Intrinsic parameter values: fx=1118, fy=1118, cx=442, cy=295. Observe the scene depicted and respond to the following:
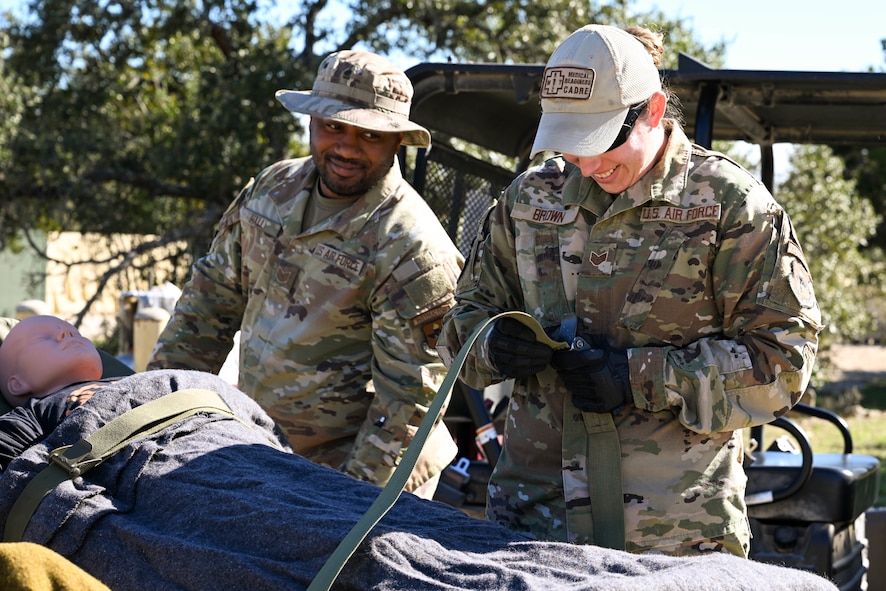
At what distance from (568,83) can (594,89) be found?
71 mm

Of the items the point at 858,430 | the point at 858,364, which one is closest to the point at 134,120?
the point at 858,430

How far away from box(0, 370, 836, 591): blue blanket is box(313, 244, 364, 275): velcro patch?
2.76 ft

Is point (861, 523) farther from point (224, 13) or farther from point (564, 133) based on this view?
point (224, 13)

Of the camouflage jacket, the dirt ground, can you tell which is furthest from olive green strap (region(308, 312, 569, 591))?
the dirt ground

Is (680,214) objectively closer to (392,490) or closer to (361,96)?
(392,490)

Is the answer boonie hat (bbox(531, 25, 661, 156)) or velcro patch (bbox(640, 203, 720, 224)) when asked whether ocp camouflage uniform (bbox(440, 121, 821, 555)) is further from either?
boonie hat (bbox(531, 25, 661, 156))

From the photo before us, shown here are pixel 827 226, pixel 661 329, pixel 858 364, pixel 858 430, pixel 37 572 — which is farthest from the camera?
pixel 858 364

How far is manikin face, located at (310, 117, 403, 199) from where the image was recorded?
348cm

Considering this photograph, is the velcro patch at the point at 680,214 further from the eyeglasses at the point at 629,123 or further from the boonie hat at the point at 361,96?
the boonie hat at the point at 361,96

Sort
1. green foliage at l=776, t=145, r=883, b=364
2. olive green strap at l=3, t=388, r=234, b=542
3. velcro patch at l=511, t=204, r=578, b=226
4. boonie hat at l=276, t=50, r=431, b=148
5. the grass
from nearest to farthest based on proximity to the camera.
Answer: olive green strap at l=3, t=388, r=234, b=542
velcro patch at l=511, t=204, r=578, b=226
boonie hat at l=276, t=50, r=431, b=148
the grass
green foliage at l=776, t=145, r=883, b=364

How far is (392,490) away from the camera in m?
2.12

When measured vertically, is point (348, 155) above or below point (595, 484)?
above

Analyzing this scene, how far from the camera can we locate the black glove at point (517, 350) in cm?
247

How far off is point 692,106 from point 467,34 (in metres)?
7.34
